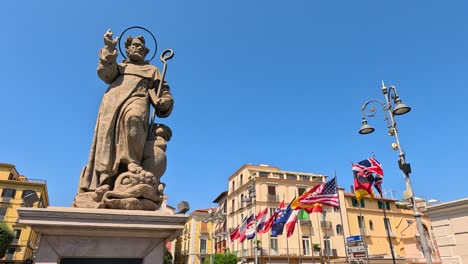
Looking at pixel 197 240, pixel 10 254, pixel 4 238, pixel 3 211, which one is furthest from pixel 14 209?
pixel 197 240

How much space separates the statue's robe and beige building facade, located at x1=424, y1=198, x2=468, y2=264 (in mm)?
12243

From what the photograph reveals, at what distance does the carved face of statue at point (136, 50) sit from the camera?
517 cm

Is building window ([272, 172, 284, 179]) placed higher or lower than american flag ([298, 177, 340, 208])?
higher

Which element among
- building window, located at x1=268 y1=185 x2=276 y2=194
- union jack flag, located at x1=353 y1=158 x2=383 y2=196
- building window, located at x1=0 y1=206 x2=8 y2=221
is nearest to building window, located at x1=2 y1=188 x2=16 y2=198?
building window, located at x1=0 y1=206 x2=8 y2=221

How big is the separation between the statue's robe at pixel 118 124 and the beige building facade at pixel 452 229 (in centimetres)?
1224

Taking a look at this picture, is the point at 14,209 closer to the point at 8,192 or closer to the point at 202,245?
the point at 8,192

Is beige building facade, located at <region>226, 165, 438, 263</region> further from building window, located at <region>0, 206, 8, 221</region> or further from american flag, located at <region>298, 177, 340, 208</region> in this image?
building window, located at <region>0, 206, 8, 221</region>

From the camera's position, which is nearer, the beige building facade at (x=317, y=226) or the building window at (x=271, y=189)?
the beige building facade at (x=317, y=226)

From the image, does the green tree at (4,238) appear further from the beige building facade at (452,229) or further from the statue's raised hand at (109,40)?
the beige building facade at (452,229)

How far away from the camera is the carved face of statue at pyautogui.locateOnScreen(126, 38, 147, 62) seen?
5.17 m

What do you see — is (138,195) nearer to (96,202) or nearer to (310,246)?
(96,202)

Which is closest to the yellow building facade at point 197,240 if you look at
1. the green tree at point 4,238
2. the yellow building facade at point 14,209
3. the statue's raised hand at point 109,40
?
the yellow building facade at point 14,209

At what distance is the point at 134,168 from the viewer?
3.92 meters

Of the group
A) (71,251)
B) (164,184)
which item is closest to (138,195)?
(164,184)
